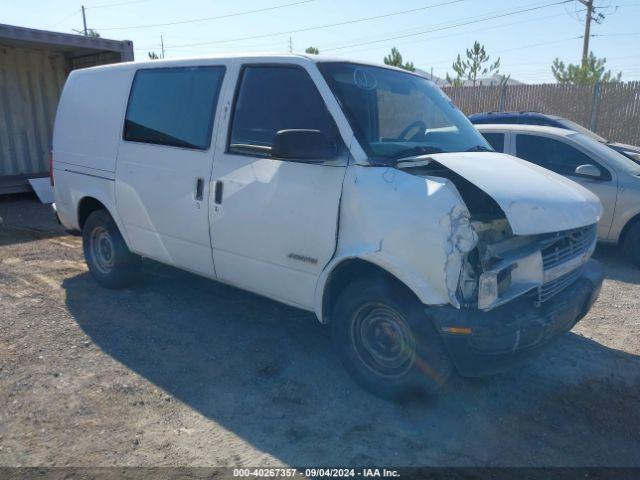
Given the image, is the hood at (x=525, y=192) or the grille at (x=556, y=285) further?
the grille at (x=556, y=285)

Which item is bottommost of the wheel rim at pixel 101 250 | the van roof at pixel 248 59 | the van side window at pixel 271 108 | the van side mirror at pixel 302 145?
the wheel rim at pixel 101 250

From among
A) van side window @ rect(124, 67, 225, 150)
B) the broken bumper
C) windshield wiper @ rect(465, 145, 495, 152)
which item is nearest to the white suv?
windshield wiper @ rect(465, 145, 495, 152)

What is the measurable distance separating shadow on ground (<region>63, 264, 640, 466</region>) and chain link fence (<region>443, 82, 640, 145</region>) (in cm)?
1287

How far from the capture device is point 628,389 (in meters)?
3.72

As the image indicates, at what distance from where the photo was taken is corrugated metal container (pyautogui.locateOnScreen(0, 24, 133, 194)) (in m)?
10.5

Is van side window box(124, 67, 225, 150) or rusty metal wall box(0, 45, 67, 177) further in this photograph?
rusty metal wall box(0, 45, 67, 177)

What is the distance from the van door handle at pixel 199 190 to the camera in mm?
4152

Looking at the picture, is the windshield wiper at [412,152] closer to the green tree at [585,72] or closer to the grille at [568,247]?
the grille at [568,247]

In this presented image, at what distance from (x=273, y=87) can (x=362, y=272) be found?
1490 millimetres

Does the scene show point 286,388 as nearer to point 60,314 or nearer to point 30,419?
point 30,419

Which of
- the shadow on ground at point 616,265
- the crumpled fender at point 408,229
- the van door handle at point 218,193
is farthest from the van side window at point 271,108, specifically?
the shadow on ground at point 616,265

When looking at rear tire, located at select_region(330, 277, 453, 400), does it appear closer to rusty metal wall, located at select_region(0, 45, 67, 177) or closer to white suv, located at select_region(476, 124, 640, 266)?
white suv, located at select_region(476, 124, 640, 266)

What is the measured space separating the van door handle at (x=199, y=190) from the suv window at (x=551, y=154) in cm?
476

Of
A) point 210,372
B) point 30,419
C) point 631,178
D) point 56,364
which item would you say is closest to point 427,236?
point 210,372
